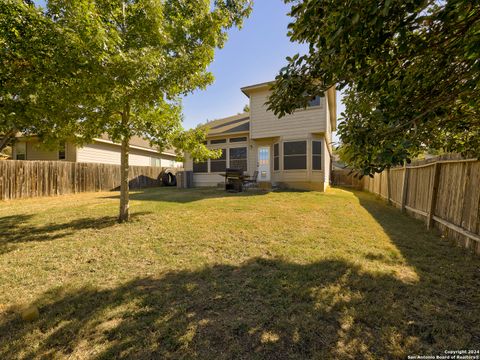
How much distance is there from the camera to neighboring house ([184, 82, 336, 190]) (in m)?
12.7

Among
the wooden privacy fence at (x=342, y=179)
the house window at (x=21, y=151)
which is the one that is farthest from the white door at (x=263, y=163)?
the house window at (x=21, y=151)

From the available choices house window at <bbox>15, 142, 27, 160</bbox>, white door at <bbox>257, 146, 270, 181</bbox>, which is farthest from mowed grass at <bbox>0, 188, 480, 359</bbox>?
house window at <bbox>15, 142, 27, 160</bbox>

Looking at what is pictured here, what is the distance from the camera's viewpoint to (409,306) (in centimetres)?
248

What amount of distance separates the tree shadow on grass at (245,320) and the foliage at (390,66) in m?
1.56

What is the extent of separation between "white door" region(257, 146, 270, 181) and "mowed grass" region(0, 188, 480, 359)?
350 inches

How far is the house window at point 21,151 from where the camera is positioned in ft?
55.8

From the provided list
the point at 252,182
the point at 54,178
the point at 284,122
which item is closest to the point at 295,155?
the point at 284,122

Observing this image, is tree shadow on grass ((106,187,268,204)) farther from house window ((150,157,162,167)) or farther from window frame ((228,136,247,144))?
house window ((150,157,162,167))

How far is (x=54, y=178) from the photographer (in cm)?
1222

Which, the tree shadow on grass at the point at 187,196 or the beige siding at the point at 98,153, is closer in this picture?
the tree shadow on grass at the point at 187,196

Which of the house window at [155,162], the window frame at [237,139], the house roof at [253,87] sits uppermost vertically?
the house roof at [253,87]

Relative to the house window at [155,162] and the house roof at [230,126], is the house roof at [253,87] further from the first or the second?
the house window at [155,162]

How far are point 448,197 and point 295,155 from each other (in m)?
8.45

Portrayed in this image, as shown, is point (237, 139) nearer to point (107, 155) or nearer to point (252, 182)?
point (252, 182)
